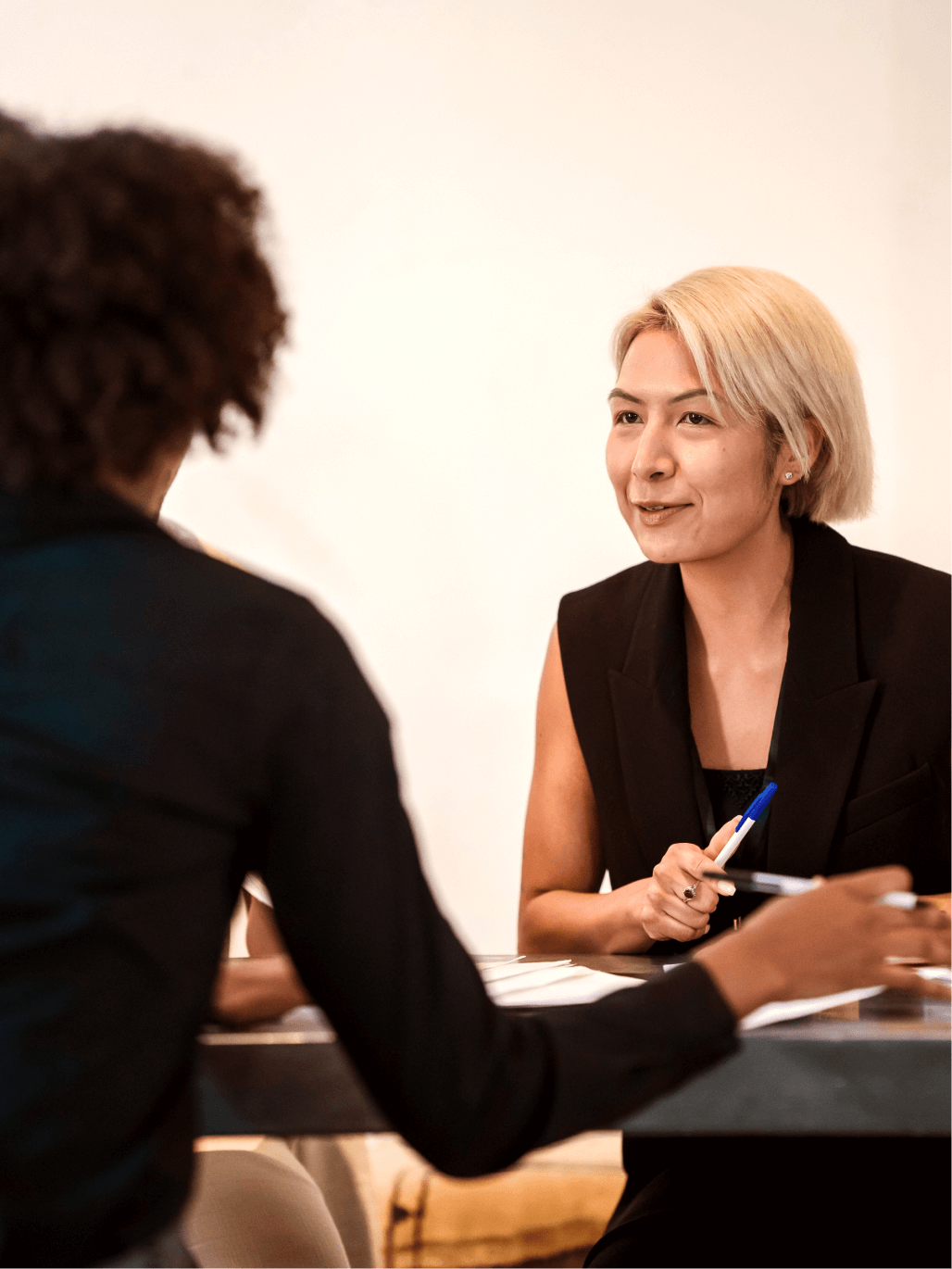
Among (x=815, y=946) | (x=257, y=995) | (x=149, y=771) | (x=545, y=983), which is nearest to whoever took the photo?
(x=149, y=771)

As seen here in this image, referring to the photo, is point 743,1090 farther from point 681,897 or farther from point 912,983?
point 681,897

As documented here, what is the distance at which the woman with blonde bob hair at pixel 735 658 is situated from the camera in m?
1.40

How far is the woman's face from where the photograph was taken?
1444 mm

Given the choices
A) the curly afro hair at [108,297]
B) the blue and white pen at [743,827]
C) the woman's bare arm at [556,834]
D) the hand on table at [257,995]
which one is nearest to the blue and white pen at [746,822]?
the blue and white pen at [743,827]

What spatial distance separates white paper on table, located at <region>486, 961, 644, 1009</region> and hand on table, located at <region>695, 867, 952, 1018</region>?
193mm

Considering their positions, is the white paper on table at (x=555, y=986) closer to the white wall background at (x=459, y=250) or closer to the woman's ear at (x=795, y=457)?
the woman's ear at (x=795, y=457)

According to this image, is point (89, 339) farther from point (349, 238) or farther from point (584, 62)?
point (584, 62)

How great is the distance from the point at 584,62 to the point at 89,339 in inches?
73.0

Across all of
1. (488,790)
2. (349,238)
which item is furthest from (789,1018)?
(349,238)

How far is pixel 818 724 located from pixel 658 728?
Result: 0.19 metres

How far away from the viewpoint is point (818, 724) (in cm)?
142

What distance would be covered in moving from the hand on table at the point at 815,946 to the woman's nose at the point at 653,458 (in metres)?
0.79

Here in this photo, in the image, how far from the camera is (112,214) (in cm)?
55

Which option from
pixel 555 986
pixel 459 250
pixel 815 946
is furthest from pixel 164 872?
pixel 459 250
